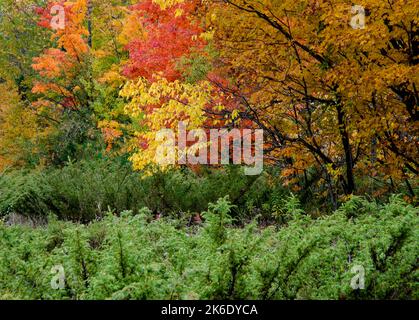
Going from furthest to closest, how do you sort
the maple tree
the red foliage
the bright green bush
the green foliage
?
the red foliage < the green foliage < the maple tree < the bright green bush

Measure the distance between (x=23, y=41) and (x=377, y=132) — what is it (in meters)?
21.0

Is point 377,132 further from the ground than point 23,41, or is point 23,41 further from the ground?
point 23,41

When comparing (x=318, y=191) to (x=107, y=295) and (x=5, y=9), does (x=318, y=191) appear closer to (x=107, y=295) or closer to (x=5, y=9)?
(x=107, y=295)

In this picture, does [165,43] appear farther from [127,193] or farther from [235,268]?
[235,268]

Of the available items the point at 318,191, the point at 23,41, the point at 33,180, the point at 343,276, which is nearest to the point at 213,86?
the point at 318,191

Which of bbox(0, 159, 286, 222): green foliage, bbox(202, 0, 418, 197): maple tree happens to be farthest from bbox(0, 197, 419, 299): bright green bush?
bbox(0, 159, 286, 222): green foliage

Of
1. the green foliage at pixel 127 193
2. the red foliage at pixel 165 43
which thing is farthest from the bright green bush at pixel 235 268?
the red foliage at pixel 165 43

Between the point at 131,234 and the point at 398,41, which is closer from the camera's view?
the point at 131,234

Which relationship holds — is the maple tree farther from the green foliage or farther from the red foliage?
the red foliage

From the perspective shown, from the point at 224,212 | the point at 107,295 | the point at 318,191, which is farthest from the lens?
the point at 318,191

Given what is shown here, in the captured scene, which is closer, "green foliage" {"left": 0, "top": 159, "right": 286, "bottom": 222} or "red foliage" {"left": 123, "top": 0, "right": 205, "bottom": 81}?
"green foliage" {"left": 0, "top": 159, "right": 286, "bottom": 222}

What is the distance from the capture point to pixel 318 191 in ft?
35.1

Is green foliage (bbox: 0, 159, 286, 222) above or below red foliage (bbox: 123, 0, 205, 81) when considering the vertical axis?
below

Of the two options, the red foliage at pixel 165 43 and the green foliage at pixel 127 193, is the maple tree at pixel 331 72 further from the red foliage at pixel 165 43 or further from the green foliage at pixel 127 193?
the red foliage at pixel 165 43
